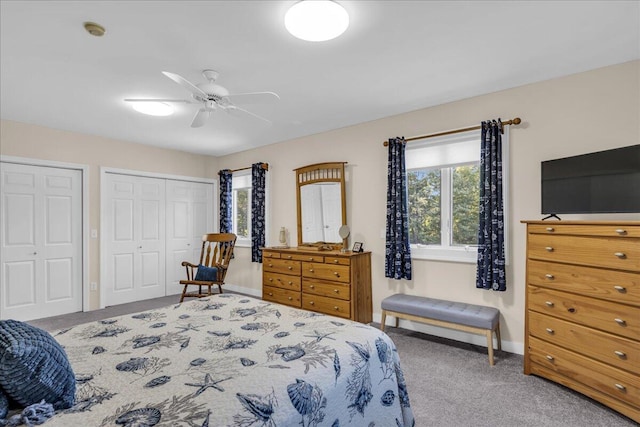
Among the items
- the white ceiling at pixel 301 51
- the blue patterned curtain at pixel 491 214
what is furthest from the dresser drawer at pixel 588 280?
the white ceiling at pixel 301 51

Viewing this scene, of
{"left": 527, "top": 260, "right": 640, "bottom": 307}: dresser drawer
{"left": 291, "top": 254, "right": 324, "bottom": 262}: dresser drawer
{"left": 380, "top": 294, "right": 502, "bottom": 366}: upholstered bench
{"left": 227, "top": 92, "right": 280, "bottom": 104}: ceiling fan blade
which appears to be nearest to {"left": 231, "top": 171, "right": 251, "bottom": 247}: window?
{"left": 291, "top": 254, "right": 324, "bottom": 262}: dresser drawer

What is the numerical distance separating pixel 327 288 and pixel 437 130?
86.6 inches

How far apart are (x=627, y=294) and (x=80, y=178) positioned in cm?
598

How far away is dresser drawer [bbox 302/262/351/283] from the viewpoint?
12.4 feet

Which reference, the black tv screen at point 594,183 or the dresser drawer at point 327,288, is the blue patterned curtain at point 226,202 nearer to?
the dresser drawer at point 327,288

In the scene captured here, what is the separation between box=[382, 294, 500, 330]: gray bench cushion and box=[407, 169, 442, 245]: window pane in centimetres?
70

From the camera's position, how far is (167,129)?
14.6 feet

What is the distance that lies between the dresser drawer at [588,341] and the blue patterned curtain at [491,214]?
51 cm

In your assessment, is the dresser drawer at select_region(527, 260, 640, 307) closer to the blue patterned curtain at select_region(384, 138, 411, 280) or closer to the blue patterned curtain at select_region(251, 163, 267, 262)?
the blue patterned curtain at select_region(384, 138, 411, 280)

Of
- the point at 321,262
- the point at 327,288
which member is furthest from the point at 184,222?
the point at 327,288

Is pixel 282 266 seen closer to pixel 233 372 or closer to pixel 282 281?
pixel 282 281

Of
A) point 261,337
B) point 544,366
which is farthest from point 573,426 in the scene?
point 261,337

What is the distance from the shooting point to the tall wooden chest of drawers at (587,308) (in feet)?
6.61

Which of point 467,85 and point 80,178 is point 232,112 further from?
point 80,178
